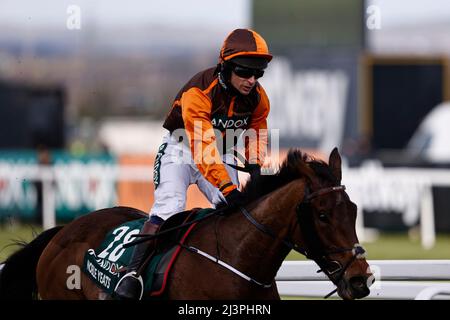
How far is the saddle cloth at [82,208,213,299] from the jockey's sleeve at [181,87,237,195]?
24cm

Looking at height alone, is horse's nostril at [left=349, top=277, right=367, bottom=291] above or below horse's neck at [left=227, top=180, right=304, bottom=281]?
below

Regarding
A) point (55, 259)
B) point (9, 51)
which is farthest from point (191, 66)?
point (55, 259)

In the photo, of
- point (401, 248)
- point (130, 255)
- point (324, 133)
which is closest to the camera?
point (130, 255)

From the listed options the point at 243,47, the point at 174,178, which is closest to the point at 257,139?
the point at 174,178

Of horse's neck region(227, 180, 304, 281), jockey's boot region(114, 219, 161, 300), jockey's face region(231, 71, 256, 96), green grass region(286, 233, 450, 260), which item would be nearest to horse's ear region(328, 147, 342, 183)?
horse's neck region(227, 180, 304, 281)

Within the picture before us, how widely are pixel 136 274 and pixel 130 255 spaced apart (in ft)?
0.59

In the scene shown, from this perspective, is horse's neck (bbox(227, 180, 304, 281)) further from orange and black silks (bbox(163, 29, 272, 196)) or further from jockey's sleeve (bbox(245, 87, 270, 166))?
jockey's sleeve (bbox(245, 87, 270, 166))

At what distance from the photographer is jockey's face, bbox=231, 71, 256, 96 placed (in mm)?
5156

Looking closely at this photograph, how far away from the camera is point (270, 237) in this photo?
4.85 metres

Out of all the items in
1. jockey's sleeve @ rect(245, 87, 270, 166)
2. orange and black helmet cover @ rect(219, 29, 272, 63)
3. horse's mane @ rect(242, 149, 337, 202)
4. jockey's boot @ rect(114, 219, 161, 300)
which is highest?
orange and black helmet cover @ rect(219, 29, 272, 63)

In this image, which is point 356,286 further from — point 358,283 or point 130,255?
point 130,255

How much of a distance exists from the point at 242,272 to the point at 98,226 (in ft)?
3.99

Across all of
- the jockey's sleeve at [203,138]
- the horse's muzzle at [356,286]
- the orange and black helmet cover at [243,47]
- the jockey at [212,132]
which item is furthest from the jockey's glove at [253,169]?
the horse's muzzle at [356,286]

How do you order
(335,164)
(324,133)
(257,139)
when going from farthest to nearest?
(324,133), (257,139), (335,164)
